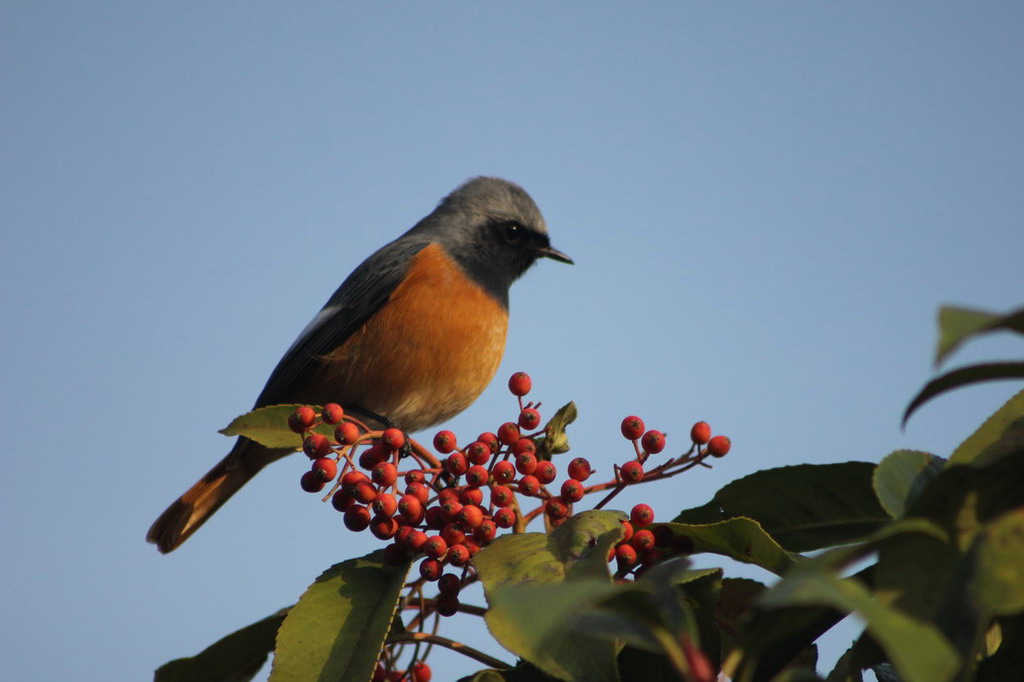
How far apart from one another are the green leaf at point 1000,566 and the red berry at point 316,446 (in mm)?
1796

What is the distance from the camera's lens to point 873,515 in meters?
2.04

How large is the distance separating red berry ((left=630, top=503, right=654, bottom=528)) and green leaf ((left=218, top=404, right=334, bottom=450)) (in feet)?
3.21

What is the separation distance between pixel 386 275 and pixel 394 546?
3019 mm

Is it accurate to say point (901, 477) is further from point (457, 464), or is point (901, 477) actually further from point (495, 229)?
point (495, 229)

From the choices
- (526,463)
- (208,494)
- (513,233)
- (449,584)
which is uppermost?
(513,233)

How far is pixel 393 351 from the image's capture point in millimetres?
4926

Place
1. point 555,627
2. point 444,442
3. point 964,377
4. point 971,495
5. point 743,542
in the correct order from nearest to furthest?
1. point 555,627
2. point 964,377
3. point 971,495
4. point 743,542
5. point 444,442

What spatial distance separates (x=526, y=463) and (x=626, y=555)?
18.2 inches

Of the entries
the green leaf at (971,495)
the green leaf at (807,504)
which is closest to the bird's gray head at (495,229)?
the green leaf at (807,504)

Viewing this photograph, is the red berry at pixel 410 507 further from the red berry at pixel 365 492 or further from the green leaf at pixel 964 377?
the green leaf at pixel 964 377

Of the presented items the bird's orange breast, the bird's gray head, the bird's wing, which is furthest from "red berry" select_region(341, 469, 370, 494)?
the bird's gray head

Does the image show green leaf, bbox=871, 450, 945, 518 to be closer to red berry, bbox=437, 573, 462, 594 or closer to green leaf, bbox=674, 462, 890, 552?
green leaf, bbox=674, 462, 890, 552

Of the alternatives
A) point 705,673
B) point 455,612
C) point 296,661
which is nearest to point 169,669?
point 296,661

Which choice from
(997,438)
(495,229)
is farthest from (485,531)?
(495,229)
